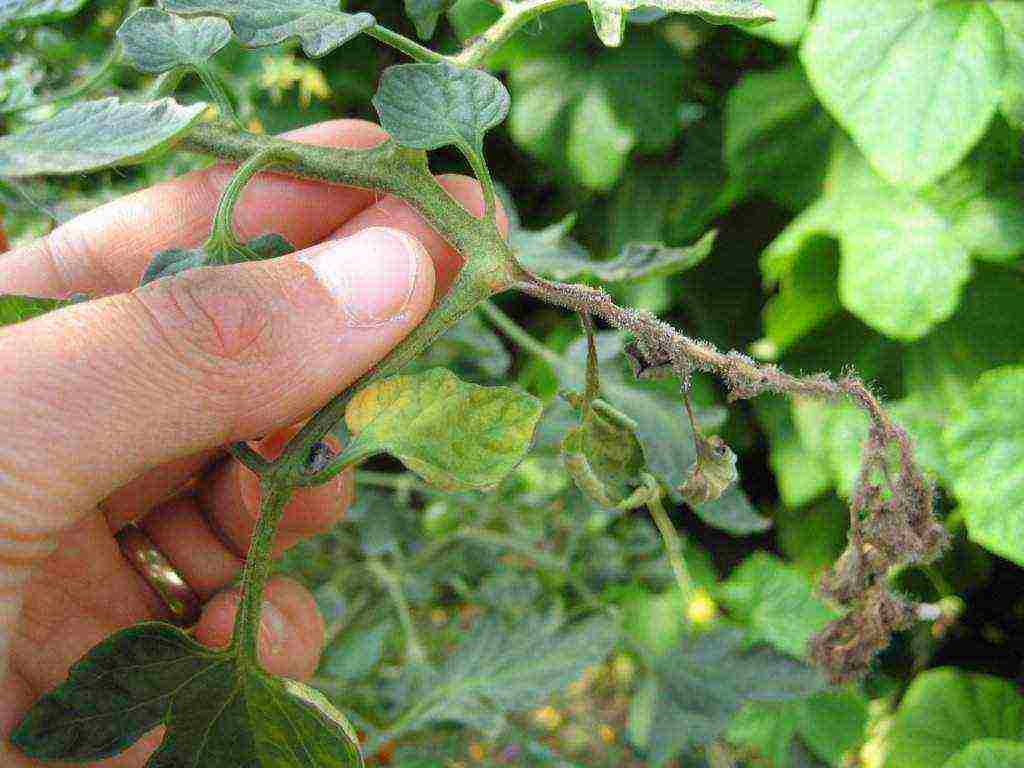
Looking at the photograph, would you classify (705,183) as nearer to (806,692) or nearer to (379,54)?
(379,54)

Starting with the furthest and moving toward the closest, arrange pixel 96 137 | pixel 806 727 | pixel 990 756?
pixel 806 727 < pixel 990 756 < pixel 96 137

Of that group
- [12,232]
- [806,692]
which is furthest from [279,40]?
[12,232]

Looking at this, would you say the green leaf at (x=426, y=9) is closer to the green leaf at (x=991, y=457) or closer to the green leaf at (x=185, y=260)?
the green leaf at (x=185, y=260)

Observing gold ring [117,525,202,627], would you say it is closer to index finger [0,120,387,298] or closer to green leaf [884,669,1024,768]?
index finger [0,120,387,298]

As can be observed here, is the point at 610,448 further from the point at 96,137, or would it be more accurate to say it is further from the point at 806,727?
the point at 806,727

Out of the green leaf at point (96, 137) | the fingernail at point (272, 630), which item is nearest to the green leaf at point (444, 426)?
the green leaf at point (96, 137)

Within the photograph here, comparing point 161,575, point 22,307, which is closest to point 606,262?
point 22,307
